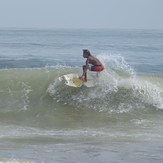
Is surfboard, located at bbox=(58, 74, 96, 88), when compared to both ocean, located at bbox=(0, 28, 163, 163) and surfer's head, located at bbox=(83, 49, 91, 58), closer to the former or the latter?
ocean, located at bbox=(0, 28, 163, 163)

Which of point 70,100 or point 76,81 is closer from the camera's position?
point 70,100

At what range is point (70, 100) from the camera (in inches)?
393

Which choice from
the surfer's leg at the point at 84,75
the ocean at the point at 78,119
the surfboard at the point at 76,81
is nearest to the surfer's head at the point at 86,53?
the surfer's leg at the point at 84,75

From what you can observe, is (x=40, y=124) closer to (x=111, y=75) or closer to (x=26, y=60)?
(x=111, y=75)

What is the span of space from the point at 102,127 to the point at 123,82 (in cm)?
369

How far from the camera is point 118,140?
5887 millimetres

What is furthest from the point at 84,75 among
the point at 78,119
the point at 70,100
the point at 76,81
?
the point at 78,119

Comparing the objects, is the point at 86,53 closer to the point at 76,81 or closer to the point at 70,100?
the point at 76,81

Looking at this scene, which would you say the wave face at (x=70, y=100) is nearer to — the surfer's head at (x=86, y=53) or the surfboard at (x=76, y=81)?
the surfboard at (x=76, y=81)

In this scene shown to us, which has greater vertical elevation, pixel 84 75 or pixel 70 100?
pixel 84 75

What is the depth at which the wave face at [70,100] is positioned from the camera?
8523mm

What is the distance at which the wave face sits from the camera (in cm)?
852

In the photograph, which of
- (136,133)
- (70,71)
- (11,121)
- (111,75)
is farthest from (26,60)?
(136,133)

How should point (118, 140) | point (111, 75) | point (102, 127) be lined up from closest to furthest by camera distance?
point (118, 140) < point (102, 127) < point (111, 75)
